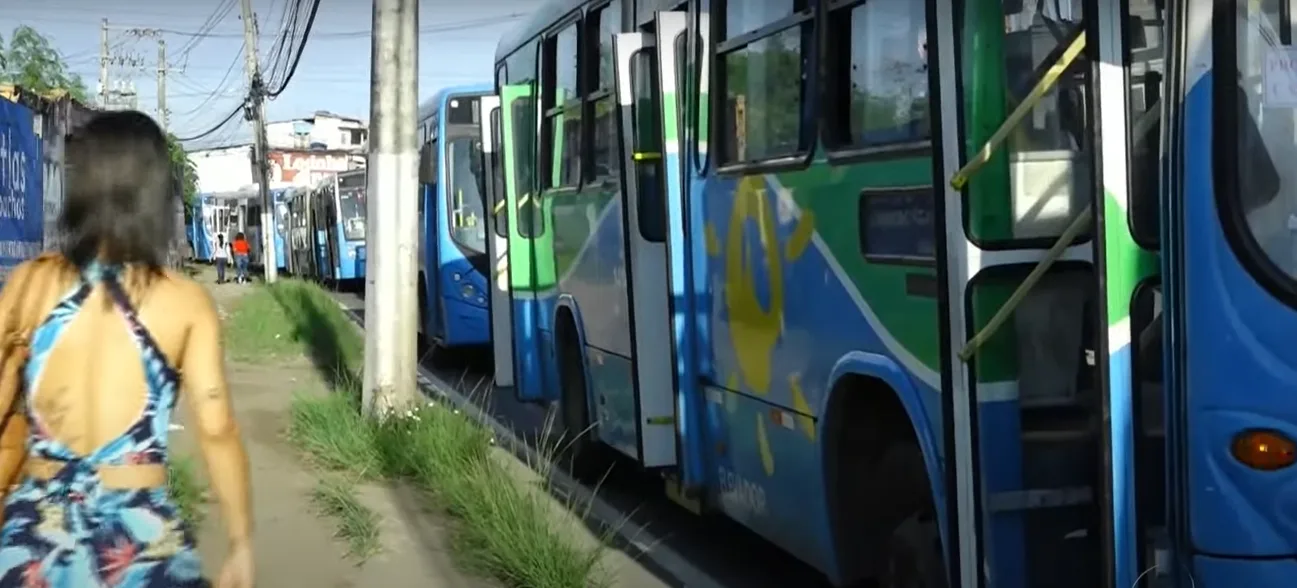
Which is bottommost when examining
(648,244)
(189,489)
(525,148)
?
(189,489)

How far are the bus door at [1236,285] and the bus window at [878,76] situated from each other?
126 centimetres

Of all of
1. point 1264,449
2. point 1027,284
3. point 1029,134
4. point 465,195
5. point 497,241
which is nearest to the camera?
point 1264,449

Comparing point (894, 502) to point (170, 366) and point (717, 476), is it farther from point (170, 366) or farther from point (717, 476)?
point (170, 366)

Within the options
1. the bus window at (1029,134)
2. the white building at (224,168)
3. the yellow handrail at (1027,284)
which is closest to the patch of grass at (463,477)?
the yellow handrail at (1027,284)

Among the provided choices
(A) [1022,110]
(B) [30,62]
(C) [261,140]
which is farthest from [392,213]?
(C) [261,140]

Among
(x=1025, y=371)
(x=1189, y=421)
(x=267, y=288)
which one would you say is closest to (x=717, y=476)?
(x=1025, y=371)

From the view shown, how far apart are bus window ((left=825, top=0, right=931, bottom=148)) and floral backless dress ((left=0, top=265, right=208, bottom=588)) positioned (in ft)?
9.03

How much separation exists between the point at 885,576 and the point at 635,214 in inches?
118

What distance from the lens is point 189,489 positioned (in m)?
9.08

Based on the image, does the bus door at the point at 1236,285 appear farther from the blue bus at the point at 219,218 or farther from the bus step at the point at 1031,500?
the blue bus at the point at 219,218

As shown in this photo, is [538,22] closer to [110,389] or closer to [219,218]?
[110,389]

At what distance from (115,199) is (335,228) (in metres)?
33.3

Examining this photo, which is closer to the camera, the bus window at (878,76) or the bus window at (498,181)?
the bus window at (878,76)

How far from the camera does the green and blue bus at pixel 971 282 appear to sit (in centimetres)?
407
